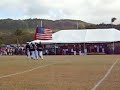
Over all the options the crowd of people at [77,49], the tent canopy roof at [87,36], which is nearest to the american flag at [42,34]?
the tent canopy roof at [87,36]

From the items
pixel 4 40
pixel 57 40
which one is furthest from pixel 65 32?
pixel 4 40

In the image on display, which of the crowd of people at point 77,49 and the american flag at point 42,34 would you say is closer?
the american flag at point 42,34

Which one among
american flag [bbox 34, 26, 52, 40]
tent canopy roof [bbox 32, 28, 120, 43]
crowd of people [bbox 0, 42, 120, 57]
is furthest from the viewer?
crowd of people [bbox 0, 42, 120, 57]

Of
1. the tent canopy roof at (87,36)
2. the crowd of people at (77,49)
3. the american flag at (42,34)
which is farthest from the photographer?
the crowd of people at (77,49)

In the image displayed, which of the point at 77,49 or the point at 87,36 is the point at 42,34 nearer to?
the point at 77,49

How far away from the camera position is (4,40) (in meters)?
131

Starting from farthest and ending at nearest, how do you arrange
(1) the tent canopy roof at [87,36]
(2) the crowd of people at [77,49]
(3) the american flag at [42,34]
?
1. (2) the crowd of people at [77,49]
2. (3) the american flag at [42,34]
3. (1) the tent canopy roof at [87,36]

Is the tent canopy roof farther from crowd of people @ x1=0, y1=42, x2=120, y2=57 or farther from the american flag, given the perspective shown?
crowd of people @ x1=0, y1=42, x2=120, y2=57

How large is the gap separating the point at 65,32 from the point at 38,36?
4894 millimetres

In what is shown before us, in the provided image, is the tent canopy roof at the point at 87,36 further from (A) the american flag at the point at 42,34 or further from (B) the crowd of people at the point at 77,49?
(B) the crowd of people at the point at 77,49

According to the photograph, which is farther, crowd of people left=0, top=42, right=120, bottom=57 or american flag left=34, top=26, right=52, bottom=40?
crowd of people left=0, top=42, right=120, bottom=57

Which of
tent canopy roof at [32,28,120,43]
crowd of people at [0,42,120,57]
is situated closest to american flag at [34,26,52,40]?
tent canopy roof at [32,28,120,43]

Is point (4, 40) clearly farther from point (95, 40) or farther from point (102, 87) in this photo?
point (102, 87)

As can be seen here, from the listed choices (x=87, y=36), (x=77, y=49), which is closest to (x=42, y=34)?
(x=77, y=49)
